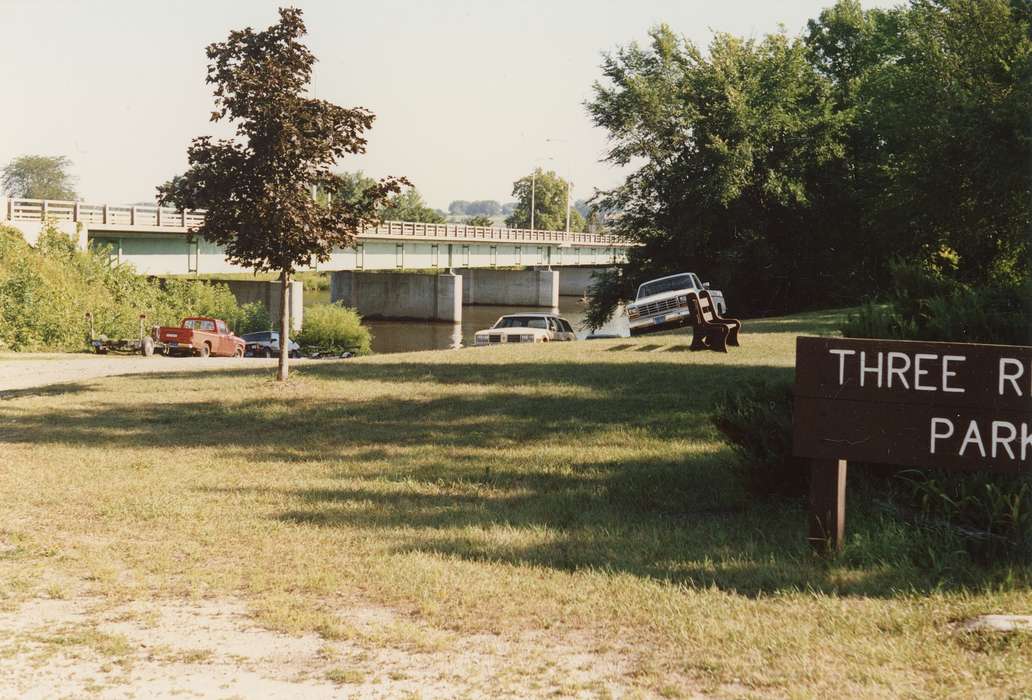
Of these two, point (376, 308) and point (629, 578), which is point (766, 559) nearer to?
point (629, 578)

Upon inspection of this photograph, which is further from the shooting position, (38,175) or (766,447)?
(38,175)

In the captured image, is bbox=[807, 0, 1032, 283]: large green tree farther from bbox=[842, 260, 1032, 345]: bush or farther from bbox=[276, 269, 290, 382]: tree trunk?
bbox=[276, 269, 290, 382]: tree trunk

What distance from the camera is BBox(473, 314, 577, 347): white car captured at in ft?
116

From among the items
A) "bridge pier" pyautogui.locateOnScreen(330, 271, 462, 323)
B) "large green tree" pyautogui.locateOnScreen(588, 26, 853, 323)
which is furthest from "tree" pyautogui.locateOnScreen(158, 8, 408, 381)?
"bridge pier" pyautogui.locateOnScreen(330, 271, 462, 323)

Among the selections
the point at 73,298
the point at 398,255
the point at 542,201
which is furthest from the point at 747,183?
the point at 542,201

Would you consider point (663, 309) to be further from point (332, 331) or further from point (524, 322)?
point (332, 331)

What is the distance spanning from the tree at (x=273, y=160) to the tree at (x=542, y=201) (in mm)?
164565

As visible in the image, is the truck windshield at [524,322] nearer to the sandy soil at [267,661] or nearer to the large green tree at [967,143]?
the large green tree at [967,143]

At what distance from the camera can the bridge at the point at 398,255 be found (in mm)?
50781

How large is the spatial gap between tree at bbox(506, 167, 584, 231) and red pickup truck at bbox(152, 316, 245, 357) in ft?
473

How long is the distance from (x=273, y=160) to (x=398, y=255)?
211 ft

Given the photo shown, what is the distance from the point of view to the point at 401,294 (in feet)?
298

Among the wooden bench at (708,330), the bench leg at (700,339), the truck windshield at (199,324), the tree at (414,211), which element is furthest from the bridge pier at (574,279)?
the bench leg at (700,339)

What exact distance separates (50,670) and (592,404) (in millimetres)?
10246
